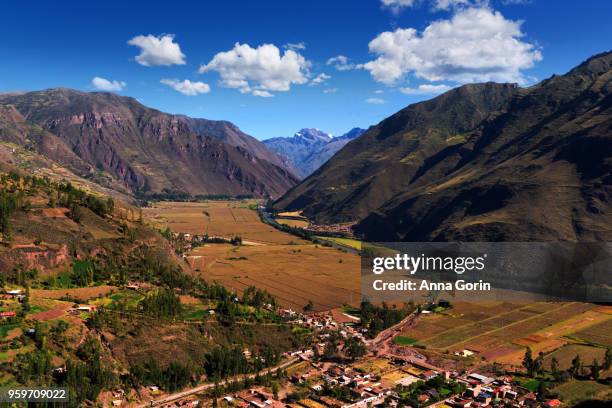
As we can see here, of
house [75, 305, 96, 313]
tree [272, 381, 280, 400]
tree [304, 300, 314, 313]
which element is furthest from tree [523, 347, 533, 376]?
house [75, 305, 96, 313]

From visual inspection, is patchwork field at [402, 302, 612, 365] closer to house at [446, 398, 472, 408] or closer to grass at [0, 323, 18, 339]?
house at [446, 398, 472, 408]

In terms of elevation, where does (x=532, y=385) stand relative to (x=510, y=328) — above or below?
below

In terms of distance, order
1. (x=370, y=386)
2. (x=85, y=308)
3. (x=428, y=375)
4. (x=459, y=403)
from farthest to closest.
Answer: (x=85, y=308), (x=428, y=375), (x=370, y=386), (x=459, y=403)

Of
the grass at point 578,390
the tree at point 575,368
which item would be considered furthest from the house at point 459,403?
the tree at point 575,368

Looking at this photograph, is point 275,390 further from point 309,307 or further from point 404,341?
point 309,307

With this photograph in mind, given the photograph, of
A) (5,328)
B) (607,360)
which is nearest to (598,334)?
(607,360)

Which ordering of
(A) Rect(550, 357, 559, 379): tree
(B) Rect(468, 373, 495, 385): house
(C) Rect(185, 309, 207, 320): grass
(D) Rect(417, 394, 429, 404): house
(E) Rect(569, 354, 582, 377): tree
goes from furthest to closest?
(C) Rect(185, 309, 207, 320): grass < (E) Rect(569, 354, 582, 377): tree < (A) Rect(550, 357, 559, 379): tree < (B) Rect(468, 373, 495, 385): house < (D) Rect(417, 394, 429, 404): house

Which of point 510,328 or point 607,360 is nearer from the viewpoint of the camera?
point 607,360

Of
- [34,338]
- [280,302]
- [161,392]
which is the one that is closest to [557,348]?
[280,302]

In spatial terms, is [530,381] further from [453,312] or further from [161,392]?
[161,392]
